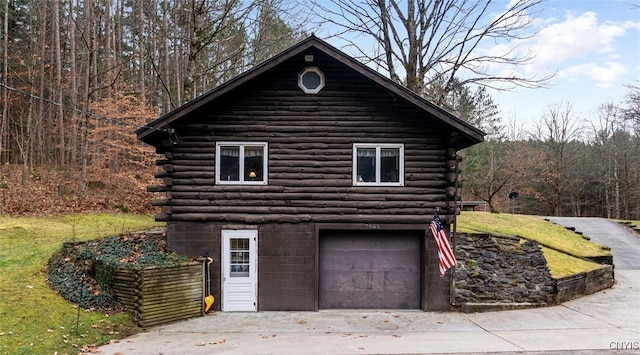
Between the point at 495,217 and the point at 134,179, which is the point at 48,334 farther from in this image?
the point at 495,217

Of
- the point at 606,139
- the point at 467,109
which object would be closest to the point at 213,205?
the point at 467,109

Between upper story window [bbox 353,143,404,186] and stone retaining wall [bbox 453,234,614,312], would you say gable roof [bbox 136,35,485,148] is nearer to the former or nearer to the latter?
upper story window [bbox 353,143,404,186]

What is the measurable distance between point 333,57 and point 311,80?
3.13 feet

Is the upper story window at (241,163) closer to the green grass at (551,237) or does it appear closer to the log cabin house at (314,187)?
the log cabin house at (314,187)

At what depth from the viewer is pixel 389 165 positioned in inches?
466

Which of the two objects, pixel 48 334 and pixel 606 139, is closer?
pixel 48 334

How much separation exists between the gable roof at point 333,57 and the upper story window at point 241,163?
4.42 ft

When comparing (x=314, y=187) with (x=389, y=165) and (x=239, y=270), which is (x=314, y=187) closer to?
(x=389, y=165)

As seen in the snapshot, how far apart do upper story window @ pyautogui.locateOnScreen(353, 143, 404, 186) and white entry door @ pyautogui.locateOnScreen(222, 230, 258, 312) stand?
3.27 m

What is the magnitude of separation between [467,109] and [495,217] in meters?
10.7

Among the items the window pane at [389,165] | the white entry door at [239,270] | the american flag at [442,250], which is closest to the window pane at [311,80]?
the window pane at [389,165]

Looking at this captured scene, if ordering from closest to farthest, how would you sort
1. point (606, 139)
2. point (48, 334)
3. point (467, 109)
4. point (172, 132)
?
1. point (48, 334)
2. point (172, 132)
3. point (467, 109)
4. point (606, 139)

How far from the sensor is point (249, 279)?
1148 cm

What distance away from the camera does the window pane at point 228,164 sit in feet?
38.2
